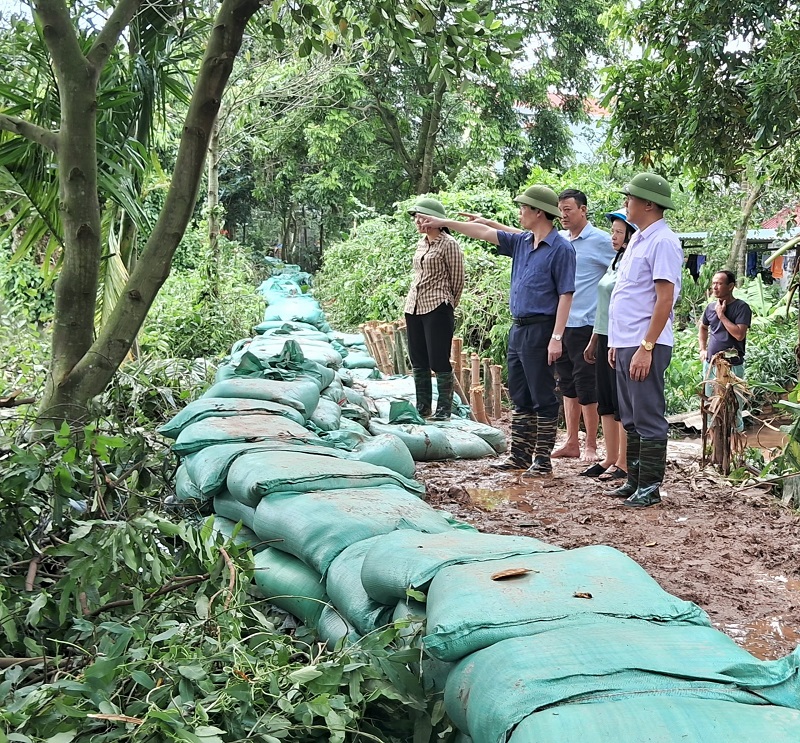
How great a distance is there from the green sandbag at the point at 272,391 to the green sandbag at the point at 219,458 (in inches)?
38.7

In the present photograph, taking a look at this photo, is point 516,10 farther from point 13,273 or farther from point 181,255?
point 13,273

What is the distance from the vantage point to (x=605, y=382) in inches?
177

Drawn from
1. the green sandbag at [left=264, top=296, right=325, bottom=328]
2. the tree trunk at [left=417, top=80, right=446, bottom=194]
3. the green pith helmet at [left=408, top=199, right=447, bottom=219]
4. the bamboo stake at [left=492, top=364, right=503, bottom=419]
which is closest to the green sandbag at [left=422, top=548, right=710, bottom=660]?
the green pith helmet at [left=408, top=199, right=447, bottom=219]

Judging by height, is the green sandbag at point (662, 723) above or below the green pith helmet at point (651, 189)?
below

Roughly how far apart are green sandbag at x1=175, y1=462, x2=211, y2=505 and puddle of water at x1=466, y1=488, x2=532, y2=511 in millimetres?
1419

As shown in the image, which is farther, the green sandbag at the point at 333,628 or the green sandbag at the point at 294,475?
the green sandbag at the point at 294,475

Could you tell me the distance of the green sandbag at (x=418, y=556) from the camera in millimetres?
1677

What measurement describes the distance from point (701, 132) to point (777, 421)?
364cm

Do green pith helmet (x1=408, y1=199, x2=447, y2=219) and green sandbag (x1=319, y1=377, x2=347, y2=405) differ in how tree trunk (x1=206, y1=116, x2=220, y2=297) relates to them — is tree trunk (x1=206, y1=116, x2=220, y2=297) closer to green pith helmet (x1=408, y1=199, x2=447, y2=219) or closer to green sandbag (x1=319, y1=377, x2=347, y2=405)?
green sandbag (x1=319, y1=377, x2=347, y2=405)

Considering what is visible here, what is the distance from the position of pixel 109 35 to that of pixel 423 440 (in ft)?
10.2

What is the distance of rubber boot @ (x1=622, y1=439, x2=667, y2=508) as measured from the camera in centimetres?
385

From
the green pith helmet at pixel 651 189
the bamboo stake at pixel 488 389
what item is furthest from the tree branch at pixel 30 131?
the bamboo stake at pixel 488 389

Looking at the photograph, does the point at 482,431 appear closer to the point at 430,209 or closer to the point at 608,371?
the point at 608,371

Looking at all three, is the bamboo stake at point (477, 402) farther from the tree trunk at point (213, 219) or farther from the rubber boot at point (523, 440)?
the tree trunk at point (213, 219)
